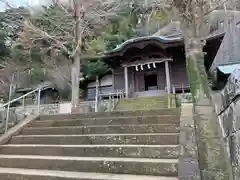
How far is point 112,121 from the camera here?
4.33 meters

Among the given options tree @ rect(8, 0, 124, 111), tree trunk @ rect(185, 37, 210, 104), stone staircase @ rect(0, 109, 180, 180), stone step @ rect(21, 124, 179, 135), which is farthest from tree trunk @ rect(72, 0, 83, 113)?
tree trunk @ rect(185, 37, 210, 104)

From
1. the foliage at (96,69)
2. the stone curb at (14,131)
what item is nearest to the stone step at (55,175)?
the stone curb at (14,131)

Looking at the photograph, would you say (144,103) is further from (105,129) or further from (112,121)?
(105,129)

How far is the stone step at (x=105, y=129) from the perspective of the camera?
3686 millimetres

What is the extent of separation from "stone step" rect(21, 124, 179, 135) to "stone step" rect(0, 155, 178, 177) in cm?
90

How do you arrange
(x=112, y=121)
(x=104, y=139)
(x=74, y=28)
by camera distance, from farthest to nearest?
(x=74, y=28)
(x=112, y=121)
(x=104, y=139)

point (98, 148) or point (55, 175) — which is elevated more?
point (98, 148)

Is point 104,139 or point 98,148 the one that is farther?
point 104,139

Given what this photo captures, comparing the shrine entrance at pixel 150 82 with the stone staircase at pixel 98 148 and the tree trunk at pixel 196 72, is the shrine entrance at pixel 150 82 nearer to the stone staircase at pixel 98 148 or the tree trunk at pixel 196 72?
the stone staircase at pixel 98 148

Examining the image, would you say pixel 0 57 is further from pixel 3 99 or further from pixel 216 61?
pixel 216 61

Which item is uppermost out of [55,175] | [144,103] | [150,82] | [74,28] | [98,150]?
[74,28]

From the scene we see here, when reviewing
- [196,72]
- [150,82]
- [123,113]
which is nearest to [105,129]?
[123,113]

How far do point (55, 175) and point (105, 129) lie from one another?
1.43m

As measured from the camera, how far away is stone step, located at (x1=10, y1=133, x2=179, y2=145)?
131 inches
